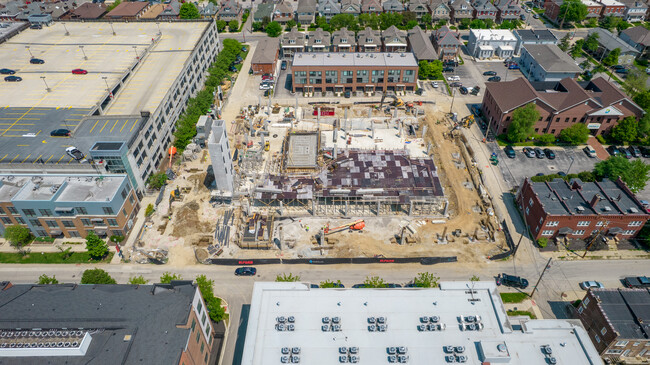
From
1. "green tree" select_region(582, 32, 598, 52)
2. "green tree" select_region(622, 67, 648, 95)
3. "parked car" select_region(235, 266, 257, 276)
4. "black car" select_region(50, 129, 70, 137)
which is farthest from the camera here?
"green tree" select_region(582, 32, 598, 52)

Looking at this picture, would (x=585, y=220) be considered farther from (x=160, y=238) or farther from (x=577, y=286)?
(x=160, y=238)

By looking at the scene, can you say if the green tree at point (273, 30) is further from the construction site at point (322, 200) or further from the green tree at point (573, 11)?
the green tree at point (573, 11)

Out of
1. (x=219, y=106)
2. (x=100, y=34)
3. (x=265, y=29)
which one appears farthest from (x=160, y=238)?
(x=265, y=29)

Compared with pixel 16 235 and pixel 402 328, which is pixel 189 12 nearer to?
pixel 16 235

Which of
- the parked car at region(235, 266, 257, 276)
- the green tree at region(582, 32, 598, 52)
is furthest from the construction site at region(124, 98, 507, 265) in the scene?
the green tree at region(582, 32, 598, 52)

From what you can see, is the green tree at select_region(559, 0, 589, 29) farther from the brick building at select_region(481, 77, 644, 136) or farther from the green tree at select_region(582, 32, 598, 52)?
the brick building at select_region(481, 77, 644, 136)

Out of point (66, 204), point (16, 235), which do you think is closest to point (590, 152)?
point (66, 204)

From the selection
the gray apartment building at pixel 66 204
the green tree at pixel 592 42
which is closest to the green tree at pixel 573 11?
the green tree at pixel 592 42
